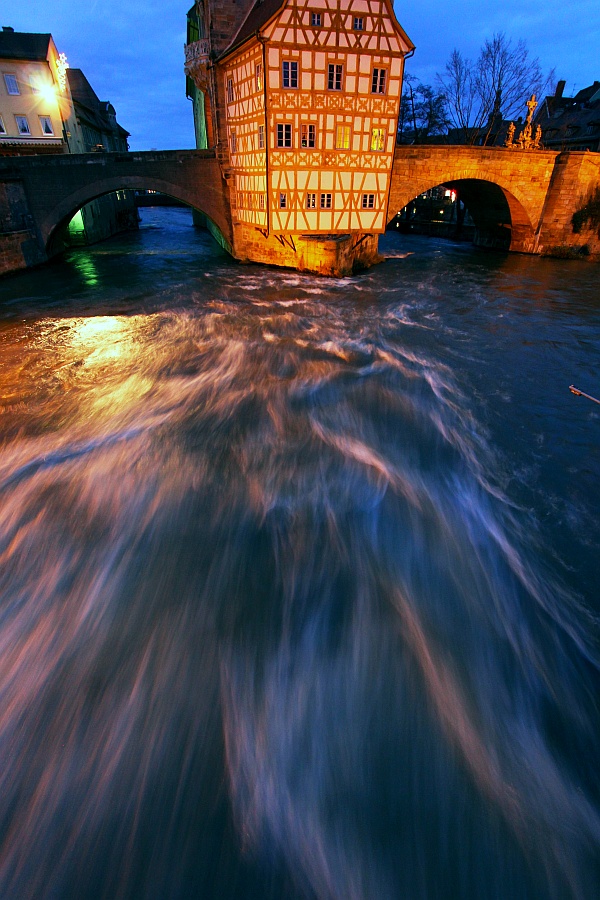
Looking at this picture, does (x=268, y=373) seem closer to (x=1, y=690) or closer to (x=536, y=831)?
(x=1, y=690)

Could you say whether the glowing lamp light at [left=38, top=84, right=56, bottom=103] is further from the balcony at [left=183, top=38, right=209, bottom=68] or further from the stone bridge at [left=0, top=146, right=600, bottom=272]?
the balcony at [left=183, top=38, right=209, bottom=68]

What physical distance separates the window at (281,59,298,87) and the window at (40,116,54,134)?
83.8 ft

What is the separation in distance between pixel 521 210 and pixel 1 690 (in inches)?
1236

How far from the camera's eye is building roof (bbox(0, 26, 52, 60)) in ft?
99.3

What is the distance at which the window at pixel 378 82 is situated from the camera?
17828 millimetres

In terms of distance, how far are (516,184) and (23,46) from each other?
114 feet

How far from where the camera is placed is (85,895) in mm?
2627

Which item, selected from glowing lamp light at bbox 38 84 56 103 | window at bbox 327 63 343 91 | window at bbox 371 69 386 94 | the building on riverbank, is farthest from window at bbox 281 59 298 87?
glowing lamp light at bbox 38 84 56 103

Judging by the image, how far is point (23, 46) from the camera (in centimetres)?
3084

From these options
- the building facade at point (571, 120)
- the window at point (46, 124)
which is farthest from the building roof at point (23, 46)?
the building facade at point (571, 120)

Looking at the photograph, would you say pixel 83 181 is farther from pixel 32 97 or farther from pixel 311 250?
pixel 32 97

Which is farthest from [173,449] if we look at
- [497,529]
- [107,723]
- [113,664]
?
[497,529]

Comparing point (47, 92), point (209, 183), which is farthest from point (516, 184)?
point (47, 92)

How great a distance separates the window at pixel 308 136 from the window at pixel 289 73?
1.43 meters
